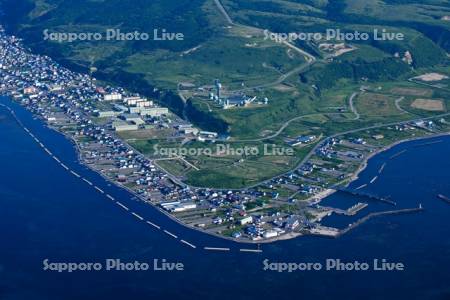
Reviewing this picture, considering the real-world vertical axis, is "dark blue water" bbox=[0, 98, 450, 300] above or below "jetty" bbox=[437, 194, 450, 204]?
above

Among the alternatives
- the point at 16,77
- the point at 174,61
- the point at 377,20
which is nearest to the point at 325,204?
the point at 174,61

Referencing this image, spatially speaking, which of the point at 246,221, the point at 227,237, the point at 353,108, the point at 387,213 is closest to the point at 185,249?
the point at 227,237

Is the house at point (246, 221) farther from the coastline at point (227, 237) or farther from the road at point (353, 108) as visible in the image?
the road at point (353, 108)

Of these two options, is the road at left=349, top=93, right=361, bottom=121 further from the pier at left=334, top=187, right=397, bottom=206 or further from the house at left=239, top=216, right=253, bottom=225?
the house at left=239, top=216, right=253, bottom=225

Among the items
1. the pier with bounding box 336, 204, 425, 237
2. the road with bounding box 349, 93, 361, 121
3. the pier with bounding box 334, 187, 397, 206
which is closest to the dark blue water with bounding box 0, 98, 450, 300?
the pier with bounding box 336, 204, 425, 237

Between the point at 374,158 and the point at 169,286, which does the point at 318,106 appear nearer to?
the point at 374,158

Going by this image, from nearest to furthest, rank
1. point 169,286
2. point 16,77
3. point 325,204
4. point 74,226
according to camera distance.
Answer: point 169,286 → point 74,226 → point 325,204 → point 16,77

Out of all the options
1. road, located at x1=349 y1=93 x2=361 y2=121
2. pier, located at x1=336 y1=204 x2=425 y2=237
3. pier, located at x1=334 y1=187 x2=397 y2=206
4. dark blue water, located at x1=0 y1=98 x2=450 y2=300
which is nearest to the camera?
dark blue water, located at x1=0 y1=98 x2=450 y2=300

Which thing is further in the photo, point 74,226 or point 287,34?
point 287,34
